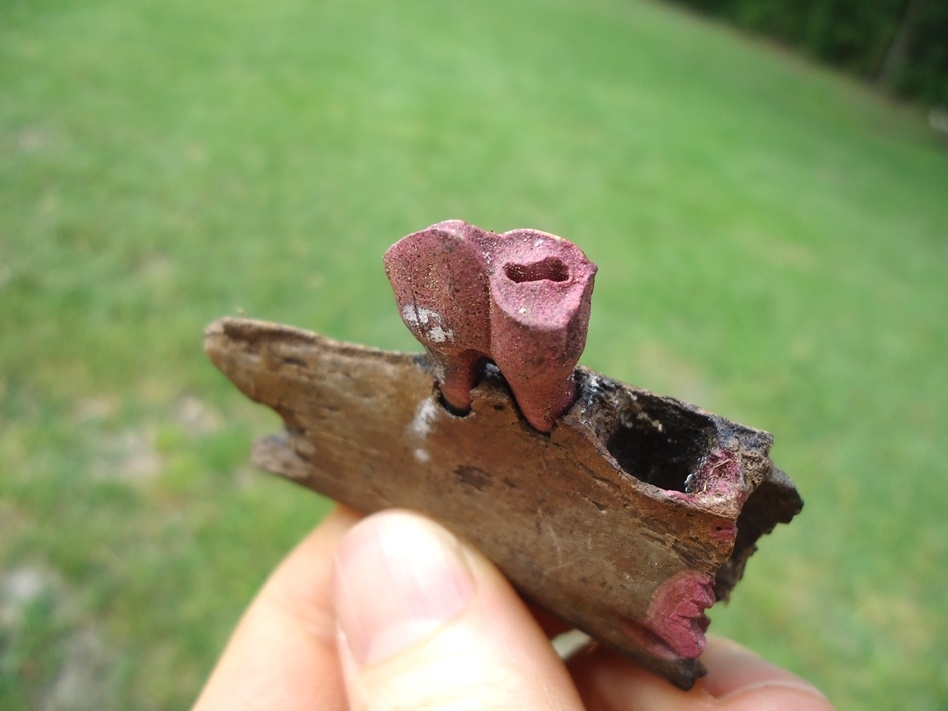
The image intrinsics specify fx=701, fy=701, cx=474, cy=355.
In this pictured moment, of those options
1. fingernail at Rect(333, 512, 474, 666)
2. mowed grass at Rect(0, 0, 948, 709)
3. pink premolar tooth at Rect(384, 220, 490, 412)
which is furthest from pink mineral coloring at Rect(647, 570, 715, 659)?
mowed grass at Rect(0, 0, 948, 709)

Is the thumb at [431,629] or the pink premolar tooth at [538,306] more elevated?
the pink premolar tooth at [538,306]

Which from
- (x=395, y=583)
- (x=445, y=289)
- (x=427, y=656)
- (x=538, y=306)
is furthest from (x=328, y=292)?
(x=538, y=306)

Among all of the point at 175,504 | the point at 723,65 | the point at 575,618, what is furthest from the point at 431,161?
the point at 723,65

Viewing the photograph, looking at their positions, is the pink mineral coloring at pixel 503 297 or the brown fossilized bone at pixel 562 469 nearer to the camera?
the pink mineral coloring at pixel 503 297

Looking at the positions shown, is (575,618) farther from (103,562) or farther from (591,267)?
(103,562)

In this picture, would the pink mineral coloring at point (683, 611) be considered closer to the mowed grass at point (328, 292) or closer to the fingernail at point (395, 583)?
the fingernail at point (395, 583)

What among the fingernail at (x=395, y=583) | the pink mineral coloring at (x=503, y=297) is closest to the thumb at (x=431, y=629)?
the fingernail at (x=395, y=583)
